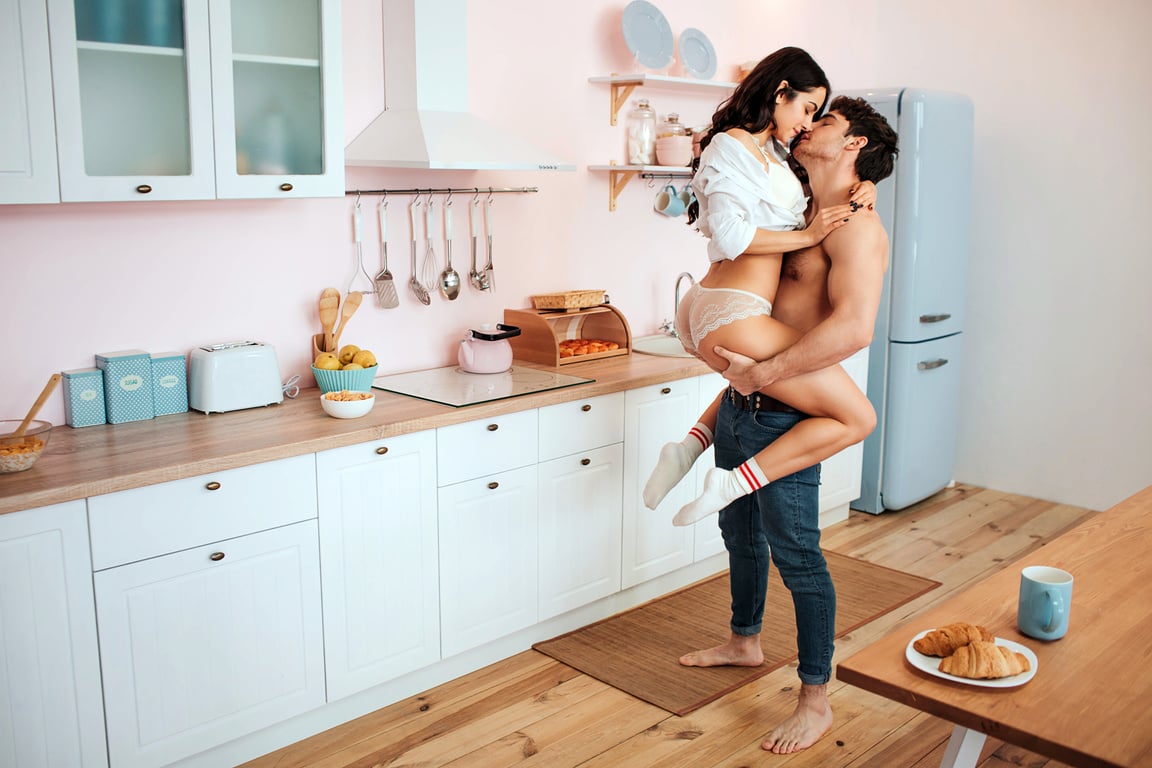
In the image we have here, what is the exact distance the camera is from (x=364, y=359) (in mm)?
3008

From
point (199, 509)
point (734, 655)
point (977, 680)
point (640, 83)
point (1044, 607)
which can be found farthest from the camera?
point (640, 83)

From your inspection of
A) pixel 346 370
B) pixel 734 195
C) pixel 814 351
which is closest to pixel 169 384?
pixel 346 370

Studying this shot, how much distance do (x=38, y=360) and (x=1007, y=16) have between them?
4.15 metres

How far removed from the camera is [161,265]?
2.82 metres

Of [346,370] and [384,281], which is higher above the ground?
[384,281]

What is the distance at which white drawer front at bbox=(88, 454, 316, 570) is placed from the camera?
2254 millimetres

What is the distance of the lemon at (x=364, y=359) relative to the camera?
3.00 meters

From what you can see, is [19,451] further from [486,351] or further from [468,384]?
[486,351]

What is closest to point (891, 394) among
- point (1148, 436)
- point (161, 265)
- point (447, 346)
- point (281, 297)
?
point (1148, 436)

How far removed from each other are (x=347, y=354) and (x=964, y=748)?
76.5 inches

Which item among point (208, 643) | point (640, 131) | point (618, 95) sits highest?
point (618, 95)

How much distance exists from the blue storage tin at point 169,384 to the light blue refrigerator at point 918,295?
9.33 feet

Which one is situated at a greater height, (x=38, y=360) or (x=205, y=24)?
(x=205, y=24)

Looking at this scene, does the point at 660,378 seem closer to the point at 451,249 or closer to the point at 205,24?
the point at 451,249
